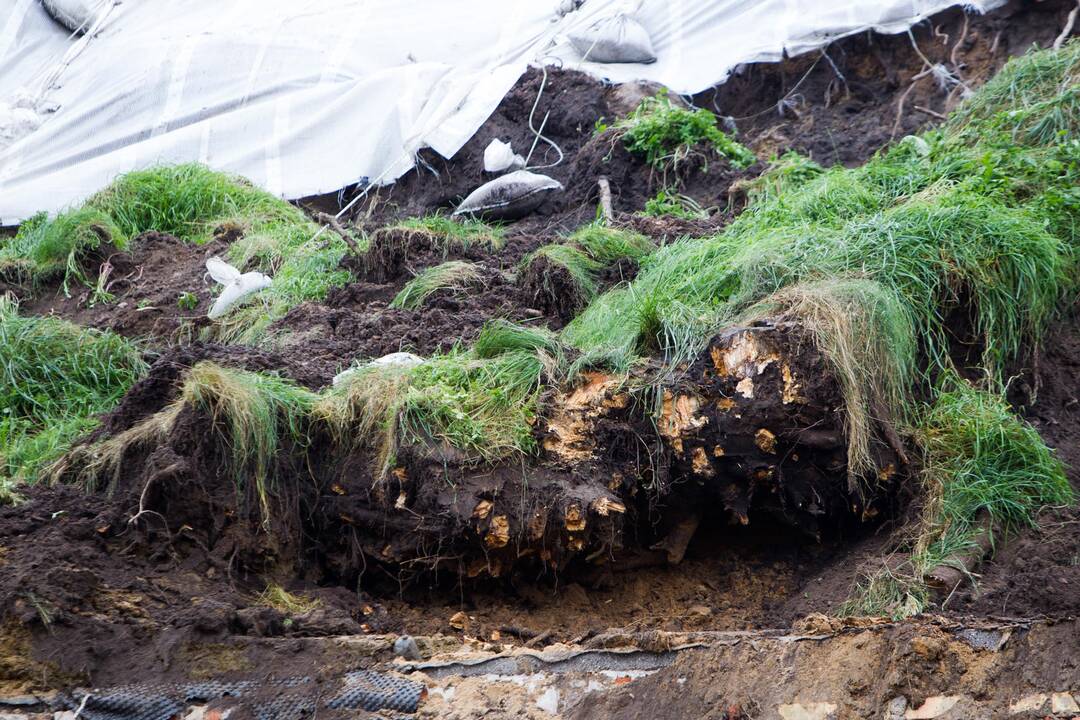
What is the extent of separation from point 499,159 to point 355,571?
11.8 ft

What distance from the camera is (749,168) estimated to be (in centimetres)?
635

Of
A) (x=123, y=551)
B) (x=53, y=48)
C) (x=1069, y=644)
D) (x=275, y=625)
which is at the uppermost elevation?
(x=53, y=48)

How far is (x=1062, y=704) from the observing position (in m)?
2.90

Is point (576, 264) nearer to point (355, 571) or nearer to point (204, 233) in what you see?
point (355, 571)

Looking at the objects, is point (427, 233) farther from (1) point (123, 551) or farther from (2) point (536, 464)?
(1) point (123, 551)

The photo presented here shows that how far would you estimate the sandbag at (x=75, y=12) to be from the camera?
30.0ft

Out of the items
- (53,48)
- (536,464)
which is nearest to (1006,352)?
(536,464)

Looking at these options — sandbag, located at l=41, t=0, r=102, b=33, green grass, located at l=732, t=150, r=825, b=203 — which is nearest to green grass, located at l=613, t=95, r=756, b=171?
green grass, located at l=732, t=150, r=825, b=203

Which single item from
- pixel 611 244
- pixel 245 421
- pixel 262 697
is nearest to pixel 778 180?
pixel 611 244

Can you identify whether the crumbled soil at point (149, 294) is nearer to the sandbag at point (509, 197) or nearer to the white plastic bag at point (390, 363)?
the white plastic bag at point (390, 363)

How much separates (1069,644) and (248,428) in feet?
8.50

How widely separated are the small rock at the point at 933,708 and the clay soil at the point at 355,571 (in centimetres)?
4

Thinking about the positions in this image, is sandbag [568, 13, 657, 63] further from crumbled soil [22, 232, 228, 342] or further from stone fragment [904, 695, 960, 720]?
stone fragment [904, 695, 960, 720]

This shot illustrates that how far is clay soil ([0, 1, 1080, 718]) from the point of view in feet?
10.5
